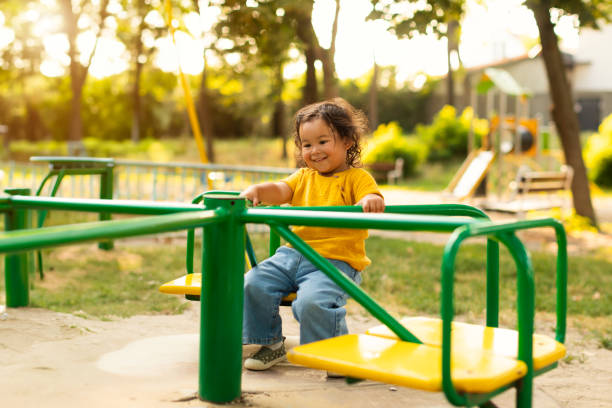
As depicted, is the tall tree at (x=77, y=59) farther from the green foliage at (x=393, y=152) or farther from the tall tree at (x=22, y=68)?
the green foliage at (x=393, y=152)

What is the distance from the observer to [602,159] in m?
16.8

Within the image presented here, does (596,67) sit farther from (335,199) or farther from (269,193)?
(269,193)

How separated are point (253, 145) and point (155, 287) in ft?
91.3

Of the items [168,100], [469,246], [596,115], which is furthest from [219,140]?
[469,246]

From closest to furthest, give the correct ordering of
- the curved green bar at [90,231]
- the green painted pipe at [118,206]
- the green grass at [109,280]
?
the curved green bar at [90,231]
the green painted pipe at [118,206]
the green grass at [109,280]

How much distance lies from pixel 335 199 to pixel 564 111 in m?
7.84

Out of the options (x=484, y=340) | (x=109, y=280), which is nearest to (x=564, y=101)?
(x=109, y=280)

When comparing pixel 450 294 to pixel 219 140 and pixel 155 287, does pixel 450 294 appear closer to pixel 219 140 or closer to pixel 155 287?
pixel 155 287

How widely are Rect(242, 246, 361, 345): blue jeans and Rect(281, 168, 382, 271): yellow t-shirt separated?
6 centimetres

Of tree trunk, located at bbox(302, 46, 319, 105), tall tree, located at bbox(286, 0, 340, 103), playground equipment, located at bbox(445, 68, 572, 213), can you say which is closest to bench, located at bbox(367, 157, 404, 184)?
playground equipment, located at bbox(445, 68, 572, 213)

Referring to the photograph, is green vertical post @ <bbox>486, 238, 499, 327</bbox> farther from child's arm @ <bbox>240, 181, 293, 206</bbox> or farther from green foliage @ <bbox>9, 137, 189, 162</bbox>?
green foliage @ <bbox>9, 137, 189, 162</bbox>

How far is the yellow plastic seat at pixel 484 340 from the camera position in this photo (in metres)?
2.14

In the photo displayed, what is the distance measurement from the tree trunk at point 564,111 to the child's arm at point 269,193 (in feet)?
24.8

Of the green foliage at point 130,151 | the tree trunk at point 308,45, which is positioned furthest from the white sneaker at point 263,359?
the green foliage at point 130,151
